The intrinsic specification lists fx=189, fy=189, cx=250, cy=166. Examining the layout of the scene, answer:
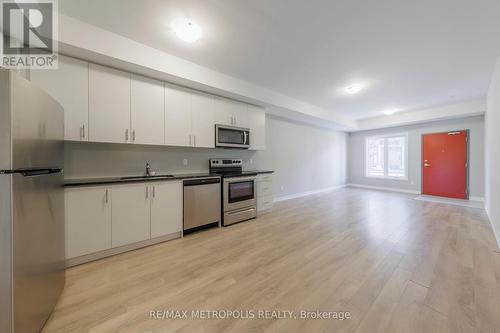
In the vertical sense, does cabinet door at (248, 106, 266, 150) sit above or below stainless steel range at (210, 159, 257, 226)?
above

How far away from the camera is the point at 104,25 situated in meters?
2.15

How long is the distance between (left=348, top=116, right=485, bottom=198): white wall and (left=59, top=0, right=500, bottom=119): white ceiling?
219 cm

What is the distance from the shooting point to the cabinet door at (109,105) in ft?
7.78

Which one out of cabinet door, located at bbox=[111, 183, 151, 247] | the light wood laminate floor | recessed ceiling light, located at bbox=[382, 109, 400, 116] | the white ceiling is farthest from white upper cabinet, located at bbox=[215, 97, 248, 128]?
recessed ceiling light, located at bbox=[382, 109, 400, 116]

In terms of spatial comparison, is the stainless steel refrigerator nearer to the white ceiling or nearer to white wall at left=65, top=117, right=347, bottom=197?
white wall at left=65, top=117, right=347, bottom=197

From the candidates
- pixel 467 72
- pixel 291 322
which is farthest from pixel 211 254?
pixel 467 72

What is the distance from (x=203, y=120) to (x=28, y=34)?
2.12 metres

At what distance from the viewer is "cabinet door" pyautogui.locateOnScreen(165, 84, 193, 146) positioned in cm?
299

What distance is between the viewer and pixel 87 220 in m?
2.19

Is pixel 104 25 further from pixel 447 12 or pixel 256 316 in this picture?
pixel 447 12

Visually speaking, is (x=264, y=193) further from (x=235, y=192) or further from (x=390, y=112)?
(x=390, y=112)

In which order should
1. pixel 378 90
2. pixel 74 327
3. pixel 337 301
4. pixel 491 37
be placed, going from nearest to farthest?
pixel 74 327
pixel 337 301
pixel 491 37
pixel 378 90

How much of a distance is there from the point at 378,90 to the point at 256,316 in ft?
15.6

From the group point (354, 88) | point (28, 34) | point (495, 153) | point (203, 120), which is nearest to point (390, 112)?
point (354, 88)
